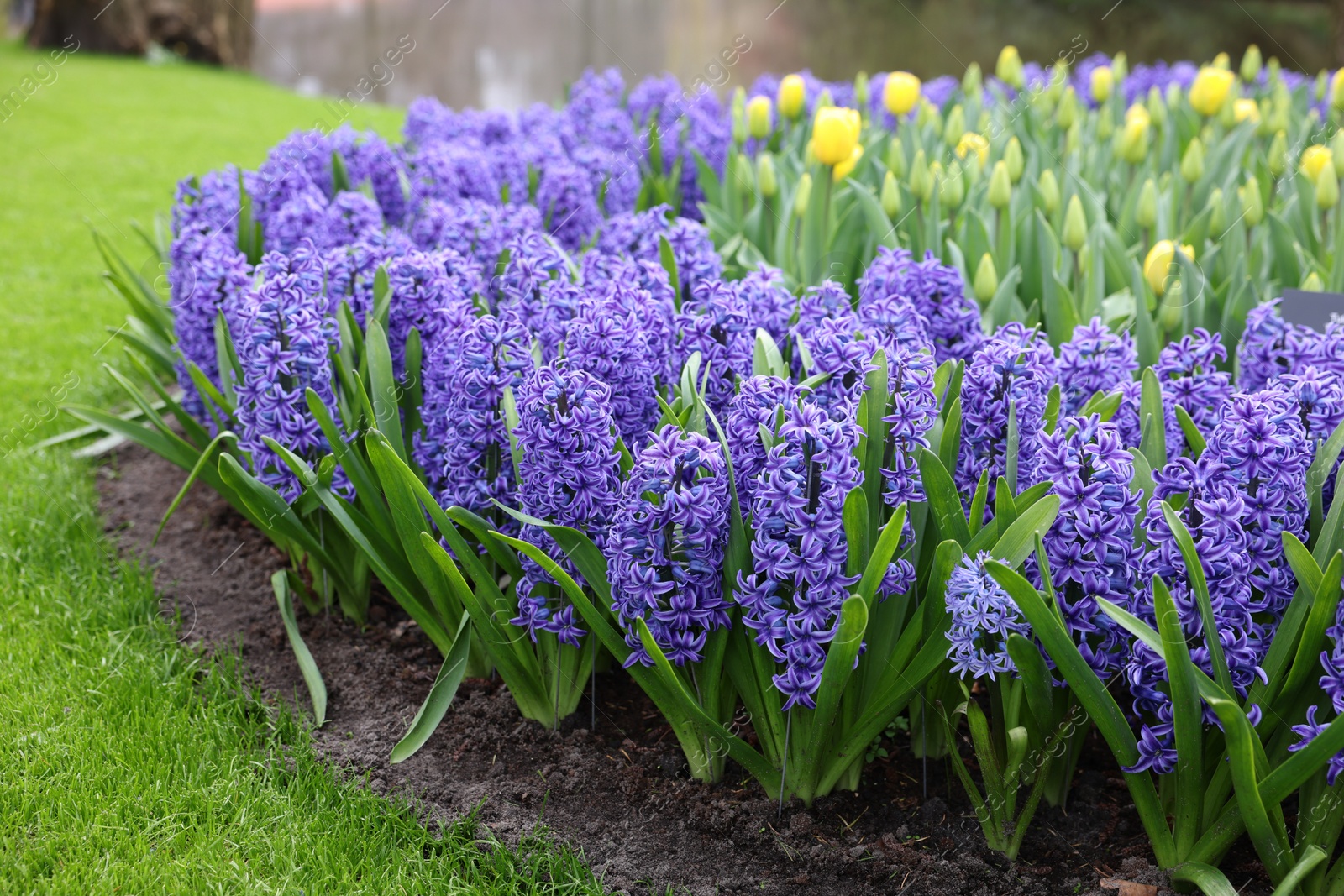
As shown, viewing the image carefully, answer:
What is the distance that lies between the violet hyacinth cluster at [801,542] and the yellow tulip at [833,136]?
5.79 feet

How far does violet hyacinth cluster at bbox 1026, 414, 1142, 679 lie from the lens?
1.60 metres

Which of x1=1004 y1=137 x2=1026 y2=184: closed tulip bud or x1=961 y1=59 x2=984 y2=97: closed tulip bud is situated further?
x1=961 y1=59 x2=984 y2=97: closed tulip bud

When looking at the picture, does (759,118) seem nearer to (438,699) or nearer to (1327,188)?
(1327,188)

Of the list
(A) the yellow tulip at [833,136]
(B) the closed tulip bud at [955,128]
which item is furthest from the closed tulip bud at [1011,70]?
(A) the yellow tulip at [833,136]

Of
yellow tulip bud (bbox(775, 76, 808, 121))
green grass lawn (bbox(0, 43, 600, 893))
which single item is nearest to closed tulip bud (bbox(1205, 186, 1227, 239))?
yellow tulip bud (bbox(775, 76, 808, 121))

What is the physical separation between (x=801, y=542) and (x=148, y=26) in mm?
13108

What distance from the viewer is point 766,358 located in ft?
6.82

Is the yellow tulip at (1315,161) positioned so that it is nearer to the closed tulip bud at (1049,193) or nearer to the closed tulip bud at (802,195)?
the closed tulip bud at (1049,193)

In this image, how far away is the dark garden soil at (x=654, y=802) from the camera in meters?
1.73

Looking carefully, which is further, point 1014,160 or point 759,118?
point 759,118

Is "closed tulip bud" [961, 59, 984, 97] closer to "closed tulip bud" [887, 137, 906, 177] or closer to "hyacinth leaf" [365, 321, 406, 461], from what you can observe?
"closed tulip bud" [887, 137, 906, 177]

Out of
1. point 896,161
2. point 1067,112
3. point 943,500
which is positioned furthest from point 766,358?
point 1067,112

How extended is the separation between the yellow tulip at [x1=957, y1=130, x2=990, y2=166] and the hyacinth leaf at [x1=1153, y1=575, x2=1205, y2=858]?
263cm

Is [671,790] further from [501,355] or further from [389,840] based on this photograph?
[501,355]
